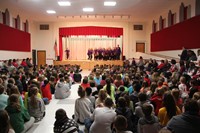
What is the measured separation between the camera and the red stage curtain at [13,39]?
13977 mm

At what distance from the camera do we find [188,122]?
273cm

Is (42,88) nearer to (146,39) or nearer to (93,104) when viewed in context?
(93,104)

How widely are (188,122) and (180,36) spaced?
35.6ft

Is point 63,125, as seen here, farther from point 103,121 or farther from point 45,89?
point 45,89

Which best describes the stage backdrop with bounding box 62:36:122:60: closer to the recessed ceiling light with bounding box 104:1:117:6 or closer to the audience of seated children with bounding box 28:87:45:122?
the recessed ceiling light with bounding box 104:1:117:6

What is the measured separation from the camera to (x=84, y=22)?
2119 centimetres

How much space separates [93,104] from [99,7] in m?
10.4

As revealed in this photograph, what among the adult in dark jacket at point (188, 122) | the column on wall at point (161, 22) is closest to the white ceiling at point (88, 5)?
the column on wall at point (161, 22)

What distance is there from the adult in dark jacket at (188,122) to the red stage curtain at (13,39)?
13029 millimetres

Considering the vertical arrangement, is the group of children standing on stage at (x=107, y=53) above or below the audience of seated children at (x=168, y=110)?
above

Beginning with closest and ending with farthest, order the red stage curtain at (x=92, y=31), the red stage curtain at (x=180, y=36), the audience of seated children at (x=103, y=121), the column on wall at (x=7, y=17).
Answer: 1. the audience of seated children at (x=103, y=121)
2. the red stage curtain at (x=180, y=36)
3. the column on wall at (x=7, y=17)
4. the red stage curtain at (x=92, y=31)

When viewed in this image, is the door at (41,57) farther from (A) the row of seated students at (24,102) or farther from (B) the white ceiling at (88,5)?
(A) the row of seated students at (24,102)

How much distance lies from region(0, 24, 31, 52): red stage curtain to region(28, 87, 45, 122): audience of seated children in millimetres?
9687

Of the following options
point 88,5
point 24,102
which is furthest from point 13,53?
→ point 24,102
